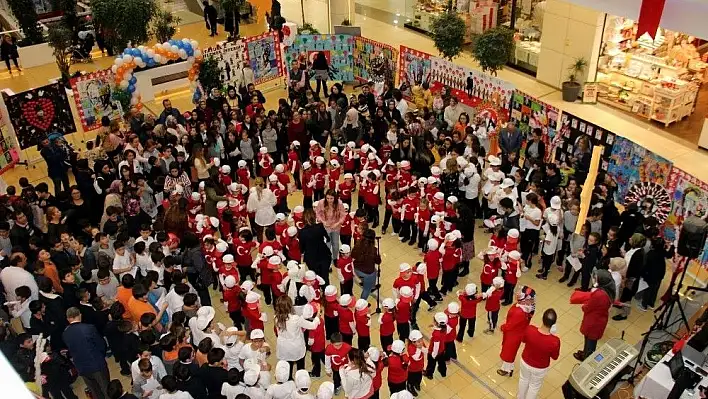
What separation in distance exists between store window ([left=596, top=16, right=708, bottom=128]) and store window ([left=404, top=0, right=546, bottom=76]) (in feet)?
6.64

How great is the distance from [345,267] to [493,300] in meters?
2.03

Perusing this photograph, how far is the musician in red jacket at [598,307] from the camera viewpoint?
25.2 feet

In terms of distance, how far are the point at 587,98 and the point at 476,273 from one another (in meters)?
7.32

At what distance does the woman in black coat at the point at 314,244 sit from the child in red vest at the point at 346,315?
1.43 meters

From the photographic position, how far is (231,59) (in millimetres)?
14914

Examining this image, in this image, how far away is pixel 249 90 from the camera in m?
13.6

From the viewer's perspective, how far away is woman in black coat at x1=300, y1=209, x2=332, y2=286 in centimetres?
891

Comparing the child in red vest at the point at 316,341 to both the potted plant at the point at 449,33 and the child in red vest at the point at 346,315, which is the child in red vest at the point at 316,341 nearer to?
the child in red vest at the point at 346,315

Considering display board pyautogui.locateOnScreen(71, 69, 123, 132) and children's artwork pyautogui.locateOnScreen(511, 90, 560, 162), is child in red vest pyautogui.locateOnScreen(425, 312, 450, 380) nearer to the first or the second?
children's artwork pyautogui.locateOnScreen(511, 90, 560, 162)

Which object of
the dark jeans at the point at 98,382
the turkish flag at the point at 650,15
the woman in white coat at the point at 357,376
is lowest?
the dark jeans at the point at 98,382

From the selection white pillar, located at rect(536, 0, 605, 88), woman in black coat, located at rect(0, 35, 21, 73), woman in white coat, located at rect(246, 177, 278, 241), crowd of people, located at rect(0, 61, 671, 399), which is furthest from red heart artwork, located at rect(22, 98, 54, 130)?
white pillar, located at rect(536, 0, 605, 88)

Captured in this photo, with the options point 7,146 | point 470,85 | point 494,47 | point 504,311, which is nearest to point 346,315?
point 504,311

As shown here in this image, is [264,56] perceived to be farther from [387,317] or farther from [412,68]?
[387,317]

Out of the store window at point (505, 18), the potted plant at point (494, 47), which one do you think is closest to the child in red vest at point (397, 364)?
the potted plant at point (494, 47)
